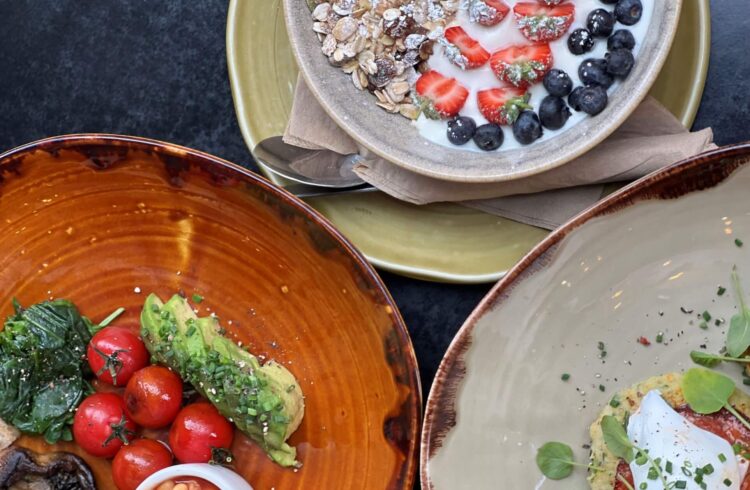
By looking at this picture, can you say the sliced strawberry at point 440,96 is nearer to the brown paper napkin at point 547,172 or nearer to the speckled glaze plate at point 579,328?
the brown paper napkin at point 547,172

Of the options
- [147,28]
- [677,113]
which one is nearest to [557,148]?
[677,113]

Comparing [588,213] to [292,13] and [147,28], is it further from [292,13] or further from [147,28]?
[147,28]

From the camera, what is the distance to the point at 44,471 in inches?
62.5

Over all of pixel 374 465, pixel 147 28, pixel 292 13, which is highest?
pixel 292 13

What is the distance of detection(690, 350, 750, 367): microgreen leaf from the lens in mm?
1456

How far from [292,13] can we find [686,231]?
825mm

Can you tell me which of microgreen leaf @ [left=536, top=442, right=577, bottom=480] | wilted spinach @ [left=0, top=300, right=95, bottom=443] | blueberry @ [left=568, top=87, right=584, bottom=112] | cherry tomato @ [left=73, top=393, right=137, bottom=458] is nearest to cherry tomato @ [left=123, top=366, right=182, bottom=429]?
cherry tomato @ [left=73, top=393, right=137, bottom=458]

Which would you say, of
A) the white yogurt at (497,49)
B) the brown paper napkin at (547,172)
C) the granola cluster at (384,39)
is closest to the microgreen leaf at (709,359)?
the brown paper napkin at (547,172)

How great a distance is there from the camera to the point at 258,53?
1.62 meters

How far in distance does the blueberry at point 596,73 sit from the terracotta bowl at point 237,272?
53 centimetres

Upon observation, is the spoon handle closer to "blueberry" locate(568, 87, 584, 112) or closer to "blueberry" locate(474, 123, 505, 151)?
"blueberry" locate(474, 123, 505, 151)

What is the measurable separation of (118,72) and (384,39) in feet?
2.04

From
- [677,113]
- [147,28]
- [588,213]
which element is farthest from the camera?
[147,28]

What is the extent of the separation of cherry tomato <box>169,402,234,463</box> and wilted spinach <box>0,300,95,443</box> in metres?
0.23
